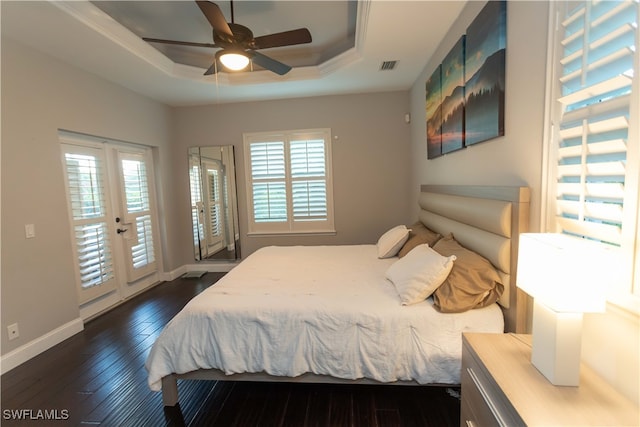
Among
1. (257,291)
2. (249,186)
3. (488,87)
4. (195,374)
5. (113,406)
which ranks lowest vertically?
(113,406)

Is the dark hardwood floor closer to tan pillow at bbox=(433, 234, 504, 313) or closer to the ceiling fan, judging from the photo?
tan pillow at bbox=(433, 234, 504, 313)

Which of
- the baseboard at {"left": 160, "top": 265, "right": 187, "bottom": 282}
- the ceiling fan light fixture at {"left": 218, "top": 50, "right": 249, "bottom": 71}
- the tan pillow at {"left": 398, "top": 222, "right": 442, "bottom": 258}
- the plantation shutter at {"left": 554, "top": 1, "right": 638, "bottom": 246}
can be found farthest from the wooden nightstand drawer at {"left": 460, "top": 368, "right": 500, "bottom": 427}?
the baseboard at {"left": 160, "top": 265, "right": 187, "bottom": 282}

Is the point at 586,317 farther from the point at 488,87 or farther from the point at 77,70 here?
the point at 77,70

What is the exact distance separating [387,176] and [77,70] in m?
3.91

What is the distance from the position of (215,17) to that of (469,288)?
2347 millimetres

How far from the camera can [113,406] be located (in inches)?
75.1

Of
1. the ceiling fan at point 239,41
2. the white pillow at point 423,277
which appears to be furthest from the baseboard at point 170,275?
the white pillow at point 423,277

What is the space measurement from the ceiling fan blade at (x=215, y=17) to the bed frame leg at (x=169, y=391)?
2.35m

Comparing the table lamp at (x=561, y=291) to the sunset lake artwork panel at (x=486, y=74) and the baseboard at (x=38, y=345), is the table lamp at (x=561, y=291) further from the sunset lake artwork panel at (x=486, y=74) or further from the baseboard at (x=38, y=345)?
the baseboard at (x=38, y=345)

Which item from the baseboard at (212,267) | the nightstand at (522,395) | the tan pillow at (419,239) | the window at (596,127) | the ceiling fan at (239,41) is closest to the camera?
the nightstand at (522,395)

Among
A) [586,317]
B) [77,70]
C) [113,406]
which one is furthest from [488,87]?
[77,70]

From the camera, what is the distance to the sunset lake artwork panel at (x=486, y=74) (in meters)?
1.74

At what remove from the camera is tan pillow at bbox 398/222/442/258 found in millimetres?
2557

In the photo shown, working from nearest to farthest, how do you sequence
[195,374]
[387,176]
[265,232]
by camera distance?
[195,374] → [387,176] → [265,232]
